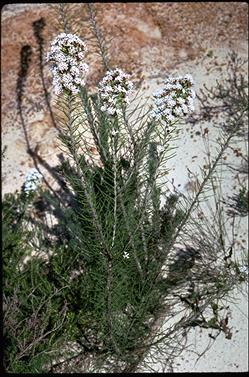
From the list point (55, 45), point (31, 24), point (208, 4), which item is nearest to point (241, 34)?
point (208, 4)

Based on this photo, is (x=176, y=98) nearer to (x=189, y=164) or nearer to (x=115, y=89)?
(x=115, y=89)

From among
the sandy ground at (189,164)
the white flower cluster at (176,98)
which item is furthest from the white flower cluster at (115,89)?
the sandy ground at (189,164)

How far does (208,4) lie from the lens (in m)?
7.44

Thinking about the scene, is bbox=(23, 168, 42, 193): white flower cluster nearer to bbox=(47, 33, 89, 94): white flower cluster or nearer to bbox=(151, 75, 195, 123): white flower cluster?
bbox=(151, 75, 195, 123): white flower cluster

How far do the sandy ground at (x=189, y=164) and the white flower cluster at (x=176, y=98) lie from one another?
1171 mm

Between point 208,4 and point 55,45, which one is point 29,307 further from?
point 208,4

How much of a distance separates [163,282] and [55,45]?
2.51 meters

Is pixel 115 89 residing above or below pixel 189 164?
below

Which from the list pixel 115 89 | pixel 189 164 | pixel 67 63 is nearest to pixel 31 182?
pixel 189 164

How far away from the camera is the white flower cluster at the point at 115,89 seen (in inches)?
99.2

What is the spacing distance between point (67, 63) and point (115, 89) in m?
0.35

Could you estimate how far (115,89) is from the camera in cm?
252

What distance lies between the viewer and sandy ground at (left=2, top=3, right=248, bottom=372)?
13.6 feet

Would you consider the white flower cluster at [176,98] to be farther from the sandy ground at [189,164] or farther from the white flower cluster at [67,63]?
the sandy ground at [189,164]
